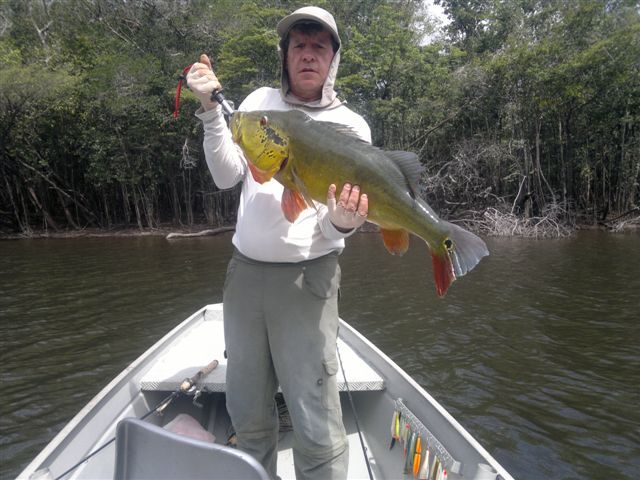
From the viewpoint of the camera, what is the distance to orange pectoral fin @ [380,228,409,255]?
2496 mm

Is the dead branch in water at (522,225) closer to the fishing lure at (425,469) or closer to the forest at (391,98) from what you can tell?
the forest at (391,98)

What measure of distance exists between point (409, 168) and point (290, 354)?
117 centimetres

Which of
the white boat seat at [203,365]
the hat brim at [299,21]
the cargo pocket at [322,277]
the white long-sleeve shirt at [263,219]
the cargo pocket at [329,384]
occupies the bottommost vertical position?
the white boat seat at [203,365]

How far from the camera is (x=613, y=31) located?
22312 mm

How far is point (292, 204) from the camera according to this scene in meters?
2.35

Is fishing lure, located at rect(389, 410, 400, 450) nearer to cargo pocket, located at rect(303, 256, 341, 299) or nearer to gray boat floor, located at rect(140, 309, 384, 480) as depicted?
gray boat floor, located at rect(140, 309, 384, 480)

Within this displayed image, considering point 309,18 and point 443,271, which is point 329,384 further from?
point 309,18

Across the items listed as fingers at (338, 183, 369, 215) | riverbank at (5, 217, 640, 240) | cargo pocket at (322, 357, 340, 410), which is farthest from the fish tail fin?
riverbank at (5, 217, 640, 240)

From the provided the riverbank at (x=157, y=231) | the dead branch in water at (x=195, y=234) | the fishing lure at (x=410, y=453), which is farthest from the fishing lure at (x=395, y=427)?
the dead branch in water at (x=195, y=234)

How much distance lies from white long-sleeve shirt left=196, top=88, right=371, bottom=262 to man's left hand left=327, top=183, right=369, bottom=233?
91mm

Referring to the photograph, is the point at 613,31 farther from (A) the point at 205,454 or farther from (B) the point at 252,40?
(A) the point at 205,454

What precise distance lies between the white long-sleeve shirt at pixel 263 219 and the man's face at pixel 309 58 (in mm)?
394

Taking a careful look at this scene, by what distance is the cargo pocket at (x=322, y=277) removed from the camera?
2.49 m

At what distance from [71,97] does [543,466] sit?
2864 cm
